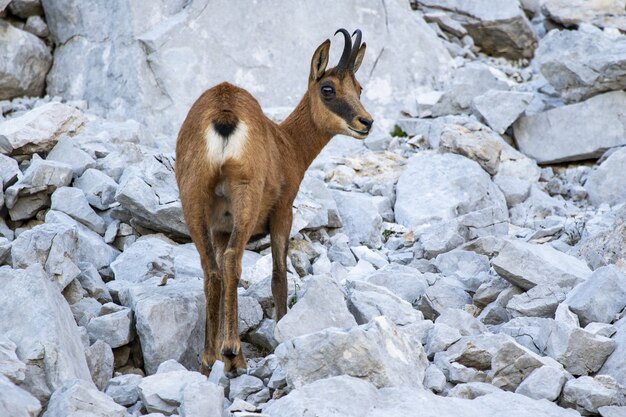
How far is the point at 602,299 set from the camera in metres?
6.79

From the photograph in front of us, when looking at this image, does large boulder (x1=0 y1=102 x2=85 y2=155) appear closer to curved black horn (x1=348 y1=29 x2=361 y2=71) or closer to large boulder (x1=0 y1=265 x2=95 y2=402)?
curved black horn (x1=348 y1=29 x2=361 y2=71)

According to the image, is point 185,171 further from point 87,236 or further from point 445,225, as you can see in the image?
point 445,225

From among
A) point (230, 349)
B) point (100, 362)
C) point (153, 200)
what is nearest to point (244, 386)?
point (230, 349)

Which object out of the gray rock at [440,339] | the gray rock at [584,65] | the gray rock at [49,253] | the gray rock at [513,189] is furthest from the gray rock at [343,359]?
the gray rock at [584,65]

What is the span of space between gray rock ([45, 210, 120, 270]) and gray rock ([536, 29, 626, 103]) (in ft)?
24.7

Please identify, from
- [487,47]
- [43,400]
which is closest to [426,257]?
[43,400]

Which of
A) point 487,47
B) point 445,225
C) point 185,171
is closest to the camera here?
point 185,171

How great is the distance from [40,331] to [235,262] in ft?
4.73

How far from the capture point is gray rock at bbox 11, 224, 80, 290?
6676 mm

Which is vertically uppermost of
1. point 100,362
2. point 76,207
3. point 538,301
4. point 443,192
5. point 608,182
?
point 100,362

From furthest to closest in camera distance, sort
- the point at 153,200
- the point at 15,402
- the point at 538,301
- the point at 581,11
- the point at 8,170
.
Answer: the point at 581,11 < the point at 8,170 < the point at 153,200 < the point at 538,301 < the point at 15,402

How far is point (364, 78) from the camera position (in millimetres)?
13617

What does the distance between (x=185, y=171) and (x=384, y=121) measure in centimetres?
717

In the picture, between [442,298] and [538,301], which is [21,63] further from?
[538,301]
